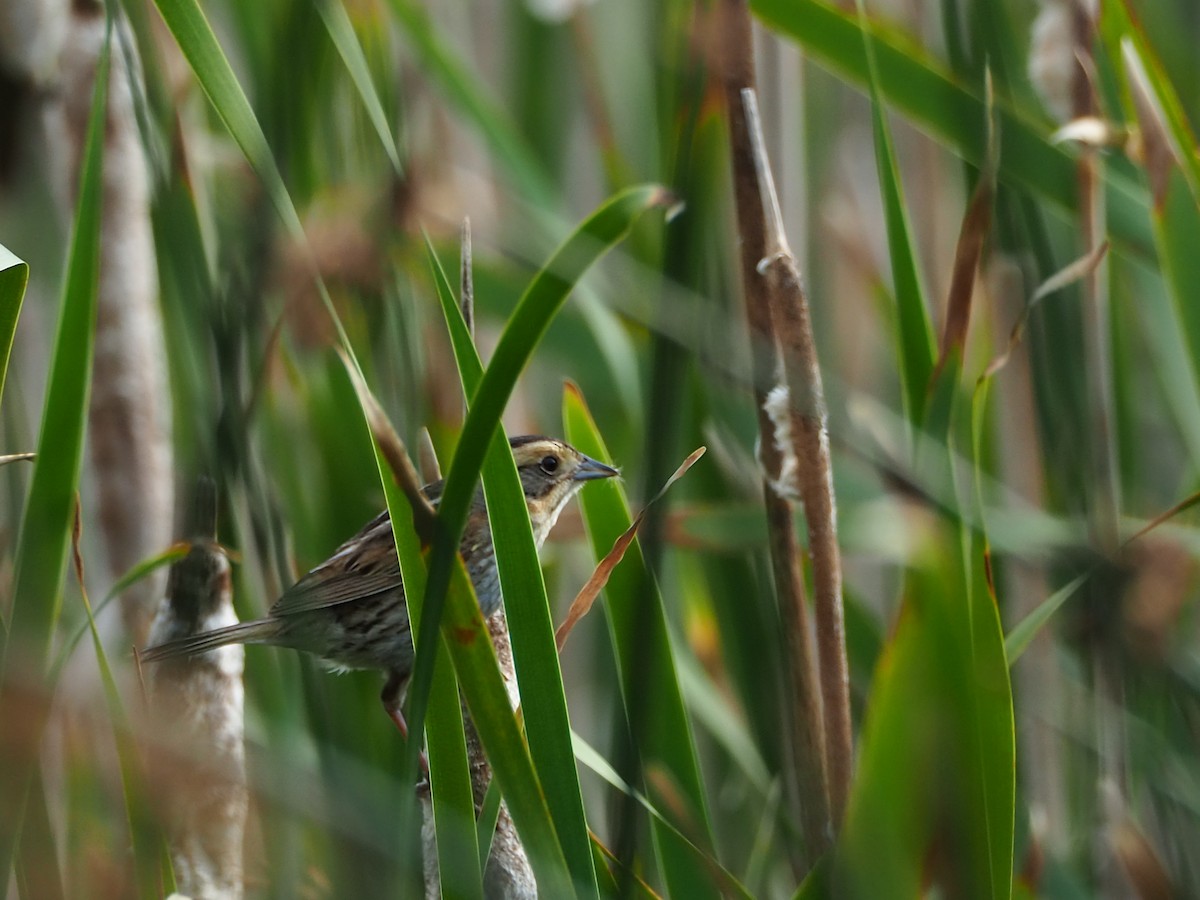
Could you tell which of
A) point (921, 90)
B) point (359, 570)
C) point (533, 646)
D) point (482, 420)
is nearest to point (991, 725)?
point (533, 646)

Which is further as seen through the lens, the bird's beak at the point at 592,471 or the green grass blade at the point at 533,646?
the bird's beak at the point at 592,471

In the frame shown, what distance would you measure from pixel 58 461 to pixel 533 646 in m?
0.46

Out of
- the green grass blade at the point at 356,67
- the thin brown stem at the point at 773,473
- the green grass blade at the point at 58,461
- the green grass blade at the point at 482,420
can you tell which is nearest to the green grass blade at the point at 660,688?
the thin brown stem at the point at 773,473

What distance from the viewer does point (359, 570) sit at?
1.81 m

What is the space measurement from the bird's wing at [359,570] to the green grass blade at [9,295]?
69 centimetres

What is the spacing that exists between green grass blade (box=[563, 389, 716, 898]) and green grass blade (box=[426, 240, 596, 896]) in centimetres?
13

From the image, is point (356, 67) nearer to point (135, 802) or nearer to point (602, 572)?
point (602, 572)

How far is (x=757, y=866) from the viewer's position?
1.56 meters

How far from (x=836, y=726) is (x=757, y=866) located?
19.0 inches

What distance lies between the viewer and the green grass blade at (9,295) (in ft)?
3.32

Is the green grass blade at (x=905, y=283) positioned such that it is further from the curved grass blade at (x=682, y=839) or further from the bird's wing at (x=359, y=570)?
the bird's wing at (x=359, y=570)

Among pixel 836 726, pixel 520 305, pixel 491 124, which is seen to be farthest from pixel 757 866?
pixel 491 124

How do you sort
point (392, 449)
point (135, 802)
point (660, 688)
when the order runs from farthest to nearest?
1. point (660, 688)
2. point (135, 802)
3. point (392, 449)

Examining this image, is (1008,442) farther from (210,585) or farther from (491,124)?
(210,585)
